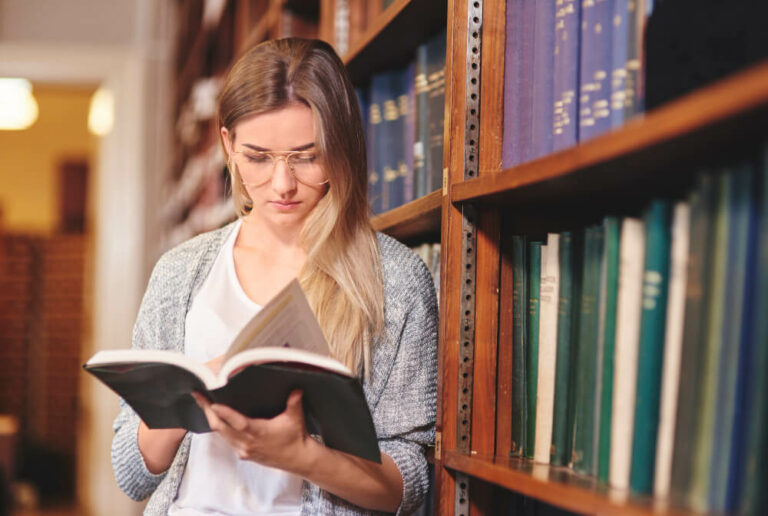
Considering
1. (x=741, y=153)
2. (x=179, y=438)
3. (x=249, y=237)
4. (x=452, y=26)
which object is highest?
(x=452, y=26)

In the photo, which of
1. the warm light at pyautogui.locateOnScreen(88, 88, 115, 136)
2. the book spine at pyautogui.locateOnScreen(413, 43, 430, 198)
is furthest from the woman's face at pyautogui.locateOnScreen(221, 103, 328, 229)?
the warm light at pyautogui.locateOnScreen(88, 88, 115, 136)

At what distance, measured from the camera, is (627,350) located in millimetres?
823

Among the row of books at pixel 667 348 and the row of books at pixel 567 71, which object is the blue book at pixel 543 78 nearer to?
the row of books at pixel 567 71

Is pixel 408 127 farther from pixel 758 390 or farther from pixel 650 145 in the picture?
pixel 758 390

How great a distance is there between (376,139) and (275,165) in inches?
20.2

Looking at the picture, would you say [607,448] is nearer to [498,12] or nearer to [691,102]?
[691,102]

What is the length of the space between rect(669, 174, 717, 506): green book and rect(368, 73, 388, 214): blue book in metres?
0.96

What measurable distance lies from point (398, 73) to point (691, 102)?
1.00 metres

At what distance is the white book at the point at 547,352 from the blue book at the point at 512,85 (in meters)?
0.13

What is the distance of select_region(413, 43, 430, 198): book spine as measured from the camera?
1428 mm

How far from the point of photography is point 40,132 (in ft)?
22.5

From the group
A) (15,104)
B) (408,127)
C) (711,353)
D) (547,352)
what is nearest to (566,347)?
(547,352)

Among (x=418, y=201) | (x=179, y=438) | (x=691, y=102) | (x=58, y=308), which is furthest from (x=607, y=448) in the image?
(x=58, y=308)

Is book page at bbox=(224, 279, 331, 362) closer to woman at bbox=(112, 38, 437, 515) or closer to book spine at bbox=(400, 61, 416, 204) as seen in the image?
woman at bbox=(112, 38, 437, 515)
